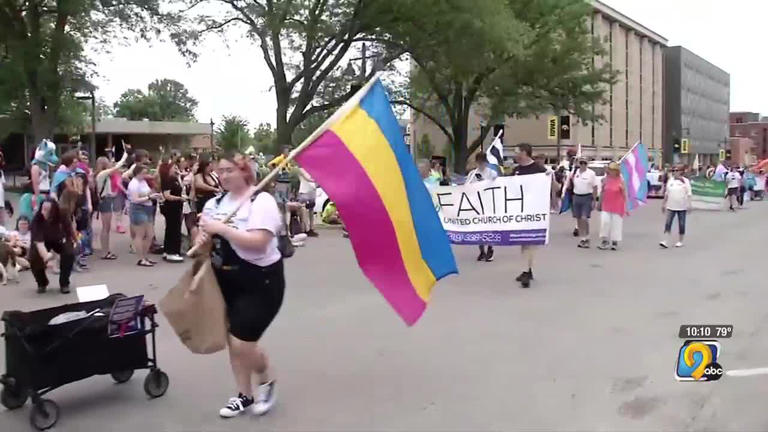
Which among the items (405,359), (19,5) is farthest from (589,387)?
(19,5)

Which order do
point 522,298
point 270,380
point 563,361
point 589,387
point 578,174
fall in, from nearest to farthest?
point 270,380
point 589,387
point 563,361
point 522,298
point 578,174

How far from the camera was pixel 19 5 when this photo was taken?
1035 inches

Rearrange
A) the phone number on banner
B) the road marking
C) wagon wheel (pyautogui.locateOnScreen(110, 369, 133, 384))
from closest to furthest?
1. wagon wheel (pyautogui.locateOnScreen(110, 369, 133, 384))
2. the road marking
3. the phone number on banner

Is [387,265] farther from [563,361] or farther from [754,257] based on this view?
[754,257]

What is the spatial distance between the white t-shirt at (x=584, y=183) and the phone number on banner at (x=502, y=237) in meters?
5.22

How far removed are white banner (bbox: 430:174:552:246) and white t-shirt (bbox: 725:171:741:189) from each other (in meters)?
19.2

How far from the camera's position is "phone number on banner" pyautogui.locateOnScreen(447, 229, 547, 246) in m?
10.4

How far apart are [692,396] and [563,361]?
1.14 metres

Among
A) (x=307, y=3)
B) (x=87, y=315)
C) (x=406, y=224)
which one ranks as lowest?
(x=87, y=315)

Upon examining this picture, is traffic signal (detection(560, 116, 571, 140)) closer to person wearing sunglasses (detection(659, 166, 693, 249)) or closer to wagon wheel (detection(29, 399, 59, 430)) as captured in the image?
person wearing sunglasses (detection(659, 166, 693, 249))

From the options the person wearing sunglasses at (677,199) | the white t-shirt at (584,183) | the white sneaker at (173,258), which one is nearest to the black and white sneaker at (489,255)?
the white t-shirt at (584,183)

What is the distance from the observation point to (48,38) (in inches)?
1022

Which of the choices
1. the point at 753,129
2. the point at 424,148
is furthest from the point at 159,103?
the point at 753,129

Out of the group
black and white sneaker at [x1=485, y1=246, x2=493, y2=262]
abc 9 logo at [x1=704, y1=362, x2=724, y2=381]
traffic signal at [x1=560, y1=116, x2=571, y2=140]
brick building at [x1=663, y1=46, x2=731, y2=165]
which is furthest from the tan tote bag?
brick building at [x1=663, y1=46, x2=731, y2=165]
